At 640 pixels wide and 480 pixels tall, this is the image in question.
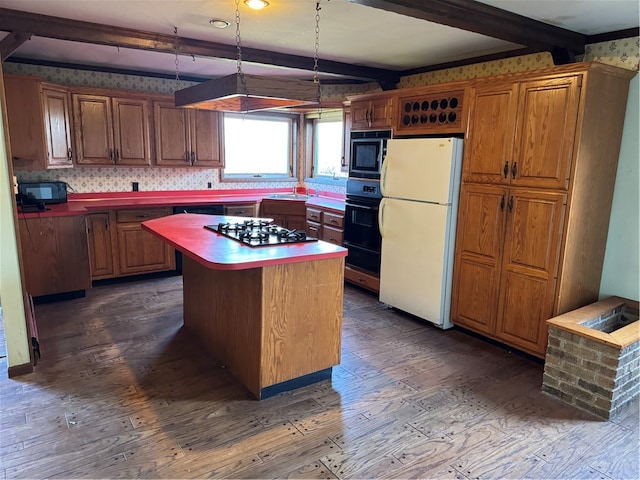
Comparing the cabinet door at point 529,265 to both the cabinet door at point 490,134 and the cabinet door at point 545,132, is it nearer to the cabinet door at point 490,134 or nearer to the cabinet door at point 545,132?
the cabinet door at point 545,132

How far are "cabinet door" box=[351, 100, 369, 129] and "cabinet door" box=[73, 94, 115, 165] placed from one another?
2657mm

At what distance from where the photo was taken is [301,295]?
8.56 ft

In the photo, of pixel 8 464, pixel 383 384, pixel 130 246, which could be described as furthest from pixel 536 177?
pixel 130 246

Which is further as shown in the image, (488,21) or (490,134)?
(490,134)

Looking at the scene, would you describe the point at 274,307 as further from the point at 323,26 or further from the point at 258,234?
the point at 323,26

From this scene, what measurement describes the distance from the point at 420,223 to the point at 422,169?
0.46 metres

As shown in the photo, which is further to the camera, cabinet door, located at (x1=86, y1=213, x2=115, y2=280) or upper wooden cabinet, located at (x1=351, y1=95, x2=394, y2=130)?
cabinet door, located at (x1=86, y1=213, x2=115, y2=280)

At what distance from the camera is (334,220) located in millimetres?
4875

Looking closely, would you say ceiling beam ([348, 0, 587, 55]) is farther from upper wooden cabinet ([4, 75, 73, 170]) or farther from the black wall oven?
upper wooden cabinet ([4, 75, 73, 170])

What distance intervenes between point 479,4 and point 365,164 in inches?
77.6

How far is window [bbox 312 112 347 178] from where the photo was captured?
5774 mm

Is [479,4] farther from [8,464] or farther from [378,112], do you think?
[8,464]

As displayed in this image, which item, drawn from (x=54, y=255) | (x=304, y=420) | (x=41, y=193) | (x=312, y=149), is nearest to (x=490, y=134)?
(x=304, y=420)

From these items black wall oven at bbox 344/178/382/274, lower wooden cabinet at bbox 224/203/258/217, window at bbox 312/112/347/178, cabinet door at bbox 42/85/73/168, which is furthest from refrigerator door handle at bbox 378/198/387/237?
cabinet door at bbox 42/85/73/168
